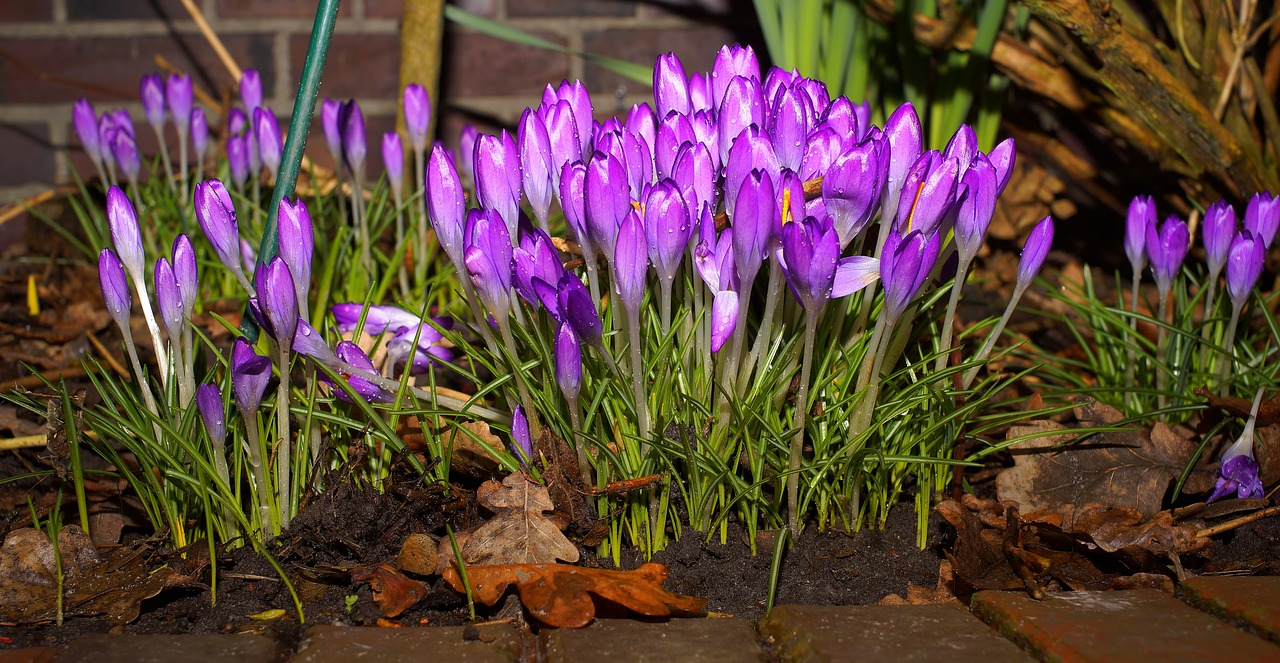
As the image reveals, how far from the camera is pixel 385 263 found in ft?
7.47

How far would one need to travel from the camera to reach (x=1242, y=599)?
45.5 inches

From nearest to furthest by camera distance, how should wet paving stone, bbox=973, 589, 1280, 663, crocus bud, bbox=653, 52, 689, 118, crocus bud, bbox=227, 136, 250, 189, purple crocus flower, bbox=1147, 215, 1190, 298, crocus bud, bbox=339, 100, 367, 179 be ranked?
wet paving stone, bbox=973, 589, 1280, 663, crocus bud, bbox=653, 52, 689, 118, purple crocus flower, bbox=1147, 215, 1190, 298, crocus bud, bbox=339, 100, 367, 179, crocus bud, bbox=227, 136, 250, 189

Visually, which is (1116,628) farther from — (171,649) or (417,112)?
(417,112)

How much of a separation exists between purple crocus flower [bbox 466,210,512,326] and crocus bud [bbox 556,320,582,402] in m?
0.12

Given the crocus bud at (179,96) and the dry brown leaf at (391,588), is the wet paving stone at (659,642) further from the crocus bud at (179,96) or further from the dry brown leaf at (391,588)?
the crocus bud at (179,96)

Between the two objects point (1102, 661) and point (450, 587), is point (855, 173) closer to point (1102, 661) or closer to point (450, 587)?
point (1102, 661)

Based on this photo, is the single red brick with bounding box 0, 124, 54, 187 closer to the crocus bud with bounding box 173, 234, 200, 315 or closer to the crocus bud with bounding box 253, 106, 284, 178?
the crocus bud with bounding box 253, 106, 284, 178

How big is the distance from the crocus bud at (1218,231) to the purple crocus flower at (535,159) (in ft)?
3.68

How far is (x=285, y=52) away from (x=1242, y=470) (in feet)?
8.57

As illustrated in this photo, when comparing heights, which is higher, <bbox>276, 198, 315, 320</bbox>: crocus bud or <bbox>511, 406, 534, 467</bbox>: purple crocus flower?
<bbox>276, 198, 315, 320</bbox>: crocus bud

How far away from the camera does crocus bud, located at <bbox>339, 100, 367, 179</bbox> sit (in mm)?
2051

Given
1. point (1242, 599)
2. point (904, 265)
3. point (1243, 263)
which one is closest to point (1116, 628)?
point (1242, 599)

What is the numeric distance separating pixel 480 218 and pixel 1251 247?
4.10 feet

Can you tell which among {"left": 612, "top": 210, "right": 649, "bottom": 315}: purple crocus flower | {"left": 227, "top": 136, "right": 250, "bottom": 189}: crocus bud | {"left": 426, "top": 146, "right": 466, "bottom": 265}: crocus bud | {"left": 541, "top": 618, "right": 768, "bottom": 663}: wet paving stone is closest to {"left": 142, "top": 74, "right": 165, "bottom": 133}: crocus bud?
{"left": 227, "top": 136, "right": 250, "bottom": 189}: crocus bud
